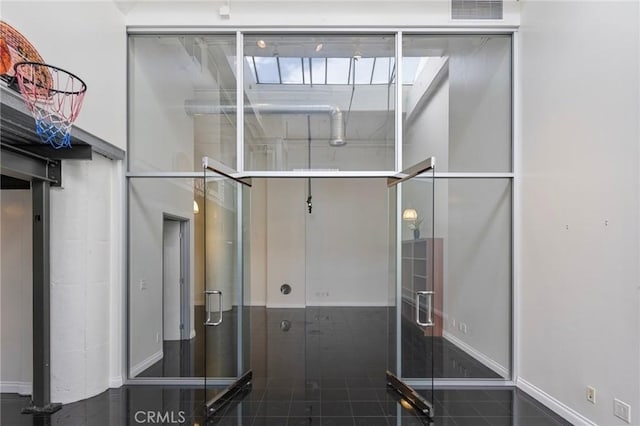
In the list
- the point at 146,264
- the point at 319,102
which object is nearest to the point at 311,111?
the point at 319,102

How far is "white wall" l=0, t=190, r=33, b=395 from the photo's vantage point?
3.76 m

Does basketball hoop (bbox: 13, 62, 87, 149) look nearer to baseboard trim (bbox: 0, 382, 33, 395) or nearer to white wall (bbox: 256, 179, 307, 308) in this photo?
baseboard trim (bbox: 0, 382, 33, 395)

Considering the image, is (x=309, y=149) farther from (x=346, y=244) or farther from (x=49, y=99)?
(x=346, y=244)

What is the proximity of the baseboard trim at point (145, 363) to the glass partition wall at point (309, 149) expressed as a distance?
0.9 inches

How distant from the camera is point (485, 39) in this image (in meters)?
4.41

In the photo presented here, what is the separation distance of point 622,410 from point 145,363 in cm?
482

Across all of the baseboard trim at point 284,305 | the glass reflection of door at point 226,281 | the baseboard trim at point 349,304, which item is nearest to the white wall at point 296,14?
the glass reflection of door at point 226,281

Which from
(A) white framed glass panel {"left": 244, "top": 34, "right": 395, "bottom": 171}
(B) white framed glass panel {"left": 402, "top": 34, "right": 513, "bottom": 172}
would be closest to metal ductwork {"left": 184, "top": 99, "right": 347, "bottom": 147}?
(A) white framed glass panel {"left": 244, "top": 34, "right": 395, "bottom": 171}

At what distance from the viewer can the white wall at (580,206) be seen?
2.70m

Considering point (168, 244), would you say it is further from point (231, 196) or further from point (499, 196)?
point (499, 196)

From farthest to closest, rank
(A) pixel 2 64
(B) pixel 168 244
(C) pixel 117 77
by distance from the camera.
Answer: (B) pixel 168 244
(C) pixel 117 77
(A) pixel 2 64

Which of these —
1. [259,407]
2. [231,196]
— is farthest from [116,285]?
[259,407]

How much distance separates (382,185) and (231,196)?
237 inches

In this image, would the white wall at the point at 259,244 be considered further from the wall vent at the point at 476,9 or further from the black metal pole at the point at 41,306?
the wall vent at the point at 476,9
